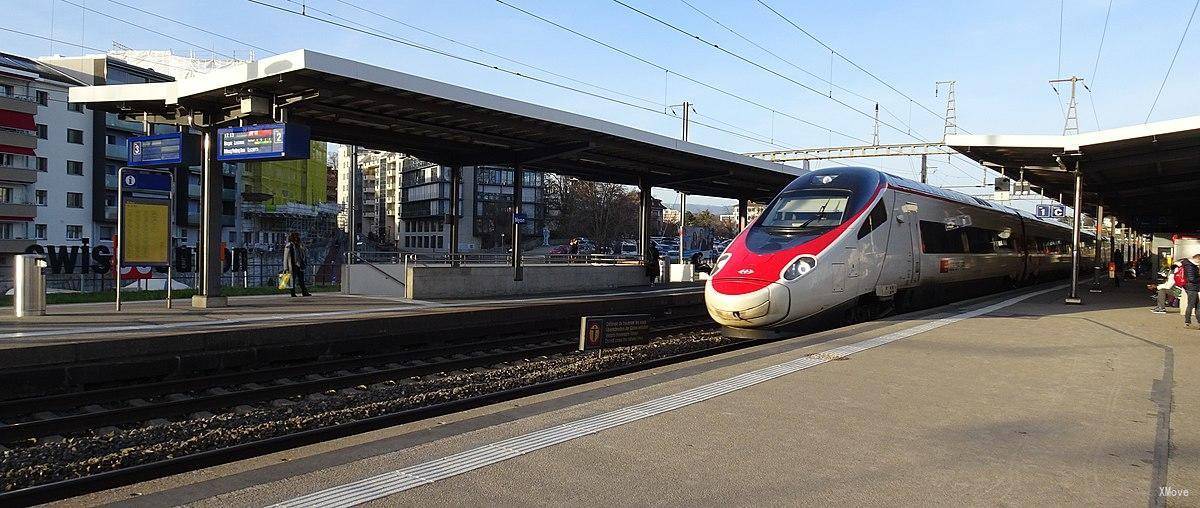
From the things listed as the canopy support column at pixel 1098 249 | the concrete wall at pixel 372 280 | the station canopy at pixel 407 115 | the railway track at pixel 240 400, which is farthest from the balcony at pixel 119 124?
the canopy support column at pixel 1098 249

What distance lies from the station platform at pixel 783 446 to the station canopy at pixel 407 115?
8.59m

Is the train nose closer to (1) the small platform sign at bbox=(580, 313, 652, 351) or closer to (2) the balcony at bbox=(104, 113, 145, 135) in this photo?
(1) the small platform sign at bbox=(580, 313, 652, 351)

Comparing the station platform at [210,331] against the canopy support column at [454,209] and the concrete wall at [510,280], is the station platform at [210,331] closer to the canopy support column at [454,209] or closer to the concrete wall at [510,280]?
the concrete wall at [510,280]

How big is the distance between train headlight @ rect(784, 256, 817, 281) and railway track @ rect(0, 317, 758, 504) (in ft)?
4.91

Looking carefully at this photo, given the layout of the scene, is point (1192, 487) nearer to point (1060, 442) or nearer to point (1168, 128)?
point (1060, 442)

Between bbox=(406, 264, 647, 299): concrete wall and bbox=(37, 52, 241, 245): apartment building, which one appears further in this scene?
bbox=(37, 52, 241, 245): apartment building

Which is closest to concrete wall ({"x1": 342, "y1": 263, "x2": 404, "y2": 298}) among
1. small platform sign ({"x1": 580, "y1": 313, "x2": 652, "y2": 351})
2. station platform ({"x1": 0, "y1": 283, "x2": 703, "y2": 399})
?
station platform ({"x1": 0, "y1": 283, "x2": 703, "y2": 399})

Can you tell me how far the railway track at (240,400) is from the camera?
17.9ft

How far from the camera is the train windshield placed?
1400 centimetres

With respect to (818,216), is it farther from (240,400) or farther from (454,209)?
(454,209)

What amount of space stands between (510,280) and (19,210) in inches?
1851

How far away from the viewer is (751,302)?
12562 mm

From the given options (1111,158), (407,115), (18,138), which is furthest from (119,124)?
(1111,158)

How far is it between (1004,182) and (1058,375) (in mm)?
37655
